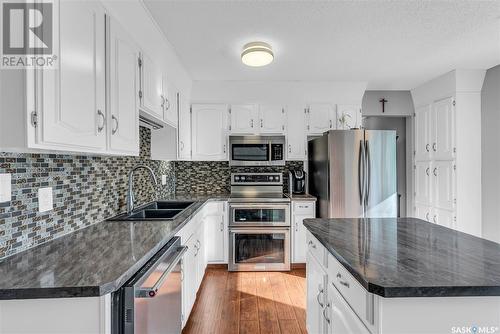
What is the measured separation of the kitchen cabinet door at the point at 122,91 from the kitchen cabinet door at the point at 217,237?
5.64ft

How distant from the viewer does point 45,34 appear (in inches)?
39.0

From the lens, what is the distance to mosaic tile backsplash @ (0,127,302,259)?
1.21 metres

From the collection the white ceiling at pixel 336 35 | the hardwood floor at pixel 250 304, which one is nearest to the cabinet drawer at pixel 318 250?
the hardwood floor at pixel 250 304

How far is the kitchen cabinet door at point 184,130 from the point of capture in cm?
308

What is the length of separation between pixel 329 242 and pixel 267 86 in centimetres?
270

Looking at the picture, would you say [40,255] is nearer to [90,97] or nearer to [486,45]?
[90,97]

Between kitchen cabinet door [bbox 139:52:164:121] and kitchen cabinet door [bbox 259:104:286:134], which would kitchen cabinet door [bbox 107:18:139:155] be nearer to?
kitchen cabinet door [bbox 139:52:164:121]

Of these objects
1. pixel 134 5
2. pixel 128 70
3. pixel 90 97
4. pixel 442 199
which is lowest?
pixel 442 199

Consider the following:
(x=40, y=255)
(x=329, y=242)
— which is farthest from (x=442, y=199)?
(x=40, y=255)

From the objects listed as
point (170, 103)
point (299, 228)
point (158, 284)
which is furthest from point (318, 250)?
point (170, 103)

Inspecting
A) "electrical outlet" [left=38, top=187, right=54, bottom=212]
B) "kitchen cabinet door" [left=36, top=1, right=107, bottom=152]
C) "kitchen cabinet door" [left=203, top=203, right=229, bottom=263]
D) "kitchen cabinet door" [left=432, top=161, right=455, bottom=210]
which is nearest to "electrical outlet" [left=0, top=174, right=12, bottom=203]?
"electrical outlet" [left=38, top=187, right=54, bottom=212]

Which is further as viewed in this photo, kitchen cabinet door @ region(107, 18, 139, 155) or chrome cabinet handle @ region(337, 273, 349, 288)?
kitchen cabinet door @ region(107, 18, 139, 155)

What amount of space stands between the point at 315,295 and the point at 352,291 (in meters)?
0.66

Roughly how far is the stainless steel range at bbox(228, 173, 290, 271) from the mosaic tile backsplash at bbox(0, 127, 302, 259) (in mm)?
1098
